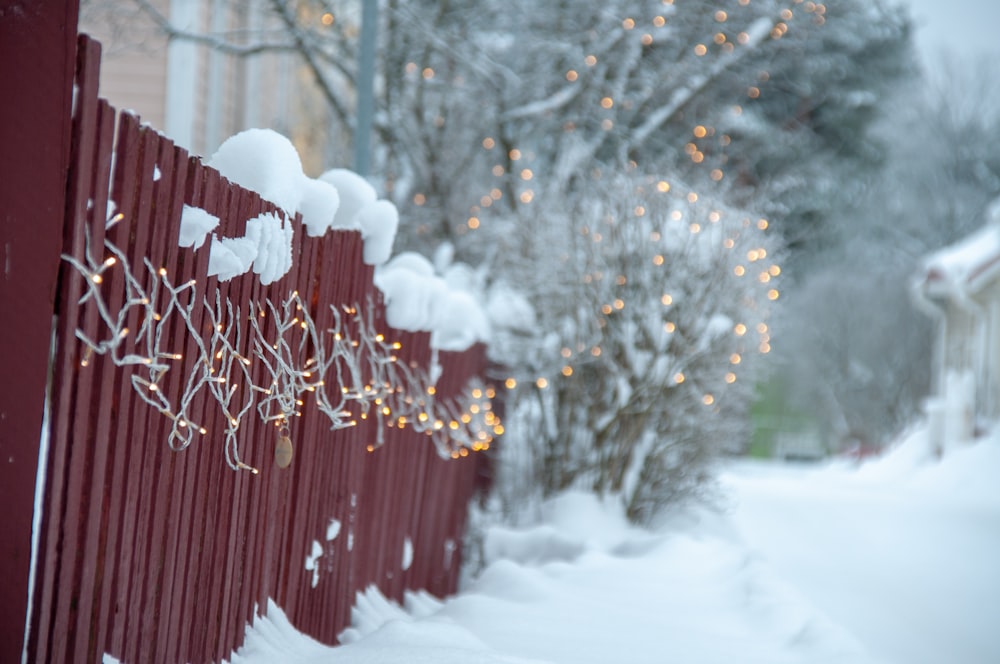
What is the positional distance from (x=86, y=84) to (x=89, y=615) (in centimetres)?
117

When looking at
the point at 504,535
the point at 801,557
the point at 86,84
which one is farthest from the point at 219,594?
the point at 801,557

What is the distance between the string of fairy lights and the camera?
2547 millimetres

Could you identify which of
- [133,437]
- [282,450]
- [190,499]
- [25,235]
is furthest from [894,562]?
[25,235]

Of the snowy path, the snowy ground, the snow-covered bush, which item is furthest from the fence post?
the snow-covered bush

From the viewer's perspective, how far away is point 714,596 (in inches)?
235

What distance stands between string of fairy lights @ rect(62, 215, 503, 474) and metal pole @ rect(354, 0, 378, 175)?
85.3 inches

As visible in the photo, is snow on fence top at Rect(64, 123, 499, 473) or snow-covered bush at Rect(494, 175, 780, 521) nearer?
snow on fence top at Rect(64, 123, 499, 473)

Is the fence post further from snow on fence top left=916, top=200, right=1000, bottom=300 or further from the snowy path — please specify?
snow on fence top left=916, top=200, right=1000, bottom=300

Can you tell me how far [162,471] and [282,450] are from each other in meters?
0.84

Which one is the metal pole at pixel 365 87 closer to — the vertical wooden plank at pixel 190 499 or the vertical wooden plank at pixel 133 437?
the vertical wooden plank at pixel 190 499

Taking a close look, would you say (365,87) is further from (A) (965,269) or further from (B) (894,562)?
(A) (965,269)

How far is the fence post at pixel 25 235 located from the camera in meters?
2.25

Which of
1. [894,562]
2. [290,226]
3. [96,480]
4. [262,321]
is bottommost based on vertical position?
[894,562]

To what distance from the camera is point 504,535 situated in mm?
7328
